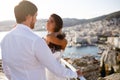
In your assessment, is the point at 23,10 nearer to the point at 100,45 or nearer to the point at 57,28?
the point at 57,28

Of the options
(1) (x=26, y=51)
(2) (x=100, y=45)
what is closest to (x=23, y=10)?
(1) (x=26, y=51)

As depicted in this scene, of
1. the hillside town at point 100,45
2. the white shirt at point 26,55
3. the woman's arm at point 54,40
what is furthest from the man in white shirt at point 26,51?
the hillside town at point 100,45

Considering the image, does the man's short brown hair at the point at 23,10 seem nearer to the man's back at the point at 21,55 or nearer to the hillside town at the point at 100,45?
the man's back at the point at 21,55

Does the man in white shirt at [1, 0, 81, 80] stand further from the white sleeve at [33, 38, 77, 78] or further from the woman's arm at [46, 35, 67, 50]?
the woman's arm at [46, 35, 67, 50]

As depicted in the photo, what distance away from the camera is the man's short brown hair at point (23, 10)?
2.28 metres

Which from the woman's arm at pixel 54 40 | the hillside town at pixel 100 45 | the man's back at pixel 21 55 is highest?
the man's back at pixel 21 55

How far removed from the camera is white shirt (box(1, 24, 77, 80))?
218cm

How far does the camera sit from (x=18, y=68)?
2.27 metres

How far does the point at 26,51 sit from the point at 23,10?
0.93 ft

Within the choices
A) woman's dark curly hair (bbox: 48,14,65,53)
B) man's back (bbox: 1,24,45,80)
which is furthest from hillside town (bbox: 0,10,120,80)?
man's back (bbox: 1,24,45,80)

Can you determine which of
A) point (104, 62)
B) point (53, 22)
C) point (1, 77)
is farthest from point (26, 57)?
point (104, 62)

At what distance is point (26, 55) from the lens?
2221mm

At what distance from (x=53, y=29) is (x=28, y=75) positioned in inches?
44.3

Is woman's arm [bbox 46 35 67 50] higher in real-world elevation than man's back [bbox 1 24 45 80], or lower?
lower
